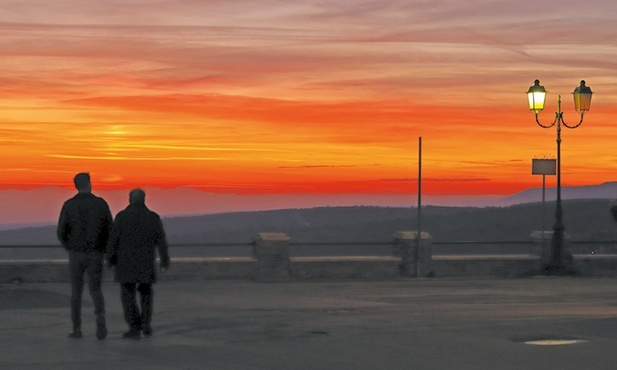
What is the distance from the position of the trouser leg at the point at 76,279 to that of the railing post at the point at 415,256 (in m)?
16.2

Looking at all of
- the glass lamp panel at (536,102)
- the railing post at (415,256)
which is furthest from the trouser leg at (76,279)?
the glass lamp panel at (536,102)

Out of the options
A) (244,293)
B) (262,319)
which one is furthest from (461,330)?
(244,293)

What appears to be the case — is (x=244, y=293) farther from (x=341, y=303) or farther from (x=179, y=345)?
(x=179, y=345)

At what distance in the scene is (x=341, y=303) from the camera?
24109mm

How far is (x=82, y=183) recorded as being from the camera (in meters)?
17.5

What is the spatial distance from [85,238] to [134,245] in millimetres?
609

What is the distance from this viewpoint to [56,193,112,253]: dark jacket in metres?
17.4

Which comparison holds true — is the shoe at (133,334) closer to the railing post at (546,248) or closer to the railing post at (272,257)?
the railing post at (272,257)

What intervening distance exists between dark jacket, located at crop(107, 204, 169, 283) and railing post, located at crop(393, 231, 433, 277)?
1594 cm

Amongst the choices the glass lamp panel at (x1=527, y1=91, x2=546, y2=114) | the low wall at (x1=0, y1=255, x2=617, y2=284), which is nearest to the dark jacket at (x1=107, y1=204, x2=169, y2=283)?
the low wall at (x1=0, y1=255, x2=617, y2=284)

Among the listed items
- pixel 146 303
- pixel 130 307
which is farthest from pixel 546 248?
pixel 130 307

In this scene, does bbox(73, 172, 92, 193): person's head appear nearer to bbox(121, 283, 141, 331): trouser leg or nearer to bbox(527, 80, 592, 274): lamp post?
bbox(121, 283, 141, 331): trouser leg

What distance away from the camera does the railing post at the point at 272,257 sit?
31.4 metres

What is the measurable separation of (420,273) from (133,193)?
1609 cm
